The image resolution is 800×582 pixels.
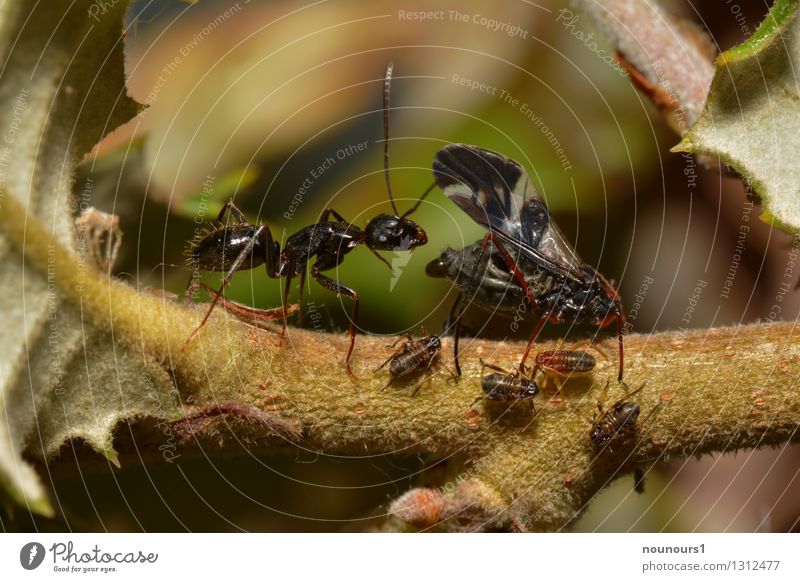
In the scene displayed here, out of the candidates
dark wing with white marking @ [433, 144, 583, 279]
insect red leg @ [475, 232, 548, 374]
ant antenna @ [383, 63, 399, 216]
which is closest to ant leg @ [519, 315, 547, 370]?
insect red leg @ [475, 232, 548, 374]

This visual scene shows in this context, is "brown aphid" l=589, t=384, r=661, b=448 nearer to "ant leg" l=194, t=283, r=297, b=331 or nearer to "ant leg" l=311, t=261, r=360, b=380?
"ant leg" l=311, t=261, r=360, b=380

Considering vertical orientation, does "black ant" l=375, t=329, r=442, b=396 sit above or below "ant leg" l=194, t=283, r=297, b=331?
below

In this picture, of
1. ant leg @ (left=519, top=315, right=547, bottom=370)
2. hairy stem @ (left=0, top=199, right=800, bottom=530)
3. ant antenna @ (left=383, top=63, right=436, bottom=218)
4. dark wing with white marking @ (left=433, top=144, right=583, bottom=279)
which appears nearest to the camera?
hairy stem @ (left=0, top=199, right=800, bottom=530)

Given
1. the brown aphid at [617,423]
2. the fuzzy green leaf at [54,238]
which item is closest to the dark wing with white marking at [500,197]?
the brown aphid at [617,423]

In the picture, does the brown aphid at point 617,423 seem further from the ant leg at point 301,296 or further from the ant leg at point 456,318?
the ant leg at point 301,296

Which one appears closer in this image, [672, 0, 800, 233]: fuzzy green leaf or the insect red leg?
[672, 0, 800, 233]: fuzzy green leaf

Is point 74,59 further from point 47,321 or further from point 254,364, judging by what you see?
point 254,364

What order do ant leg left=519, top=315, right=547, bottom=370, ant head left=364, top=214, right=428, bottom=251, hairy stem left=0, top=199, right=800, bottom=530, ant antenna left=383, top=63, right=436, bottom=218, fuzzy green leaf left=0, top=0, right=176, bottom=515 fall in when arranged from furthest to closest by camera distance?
1. ant antenna left=383, top=63, right=436, bottom=218
2. ant head left=364, top=214, right=428, bottom=251
3. ant leg left=519, top=315, right=547, bottom=370
4. hairy stem left=0, top=199, right=800, bottom=530
5. fuzzy green leaf left=0, top=0, right=176, bottom=515

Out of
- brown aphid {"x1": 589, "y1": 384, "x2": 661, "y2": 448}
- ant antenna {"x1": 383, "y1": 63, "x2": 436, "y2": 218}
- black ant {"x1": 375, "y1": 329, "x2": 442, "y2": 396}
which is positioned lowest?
brown aphid {"x1": 589, "y1": 384, "x2": 661, "y2": 448}
